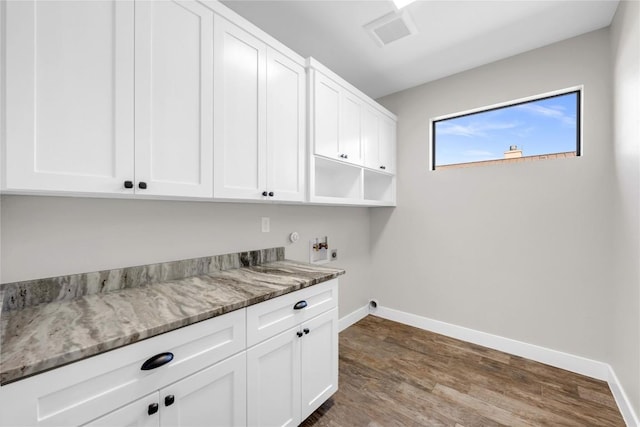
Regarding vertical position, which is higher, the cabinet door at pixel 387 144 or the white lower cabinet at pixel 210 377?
the cabinet door at pixel 387 144

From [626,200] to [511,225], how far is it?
768 millimetres

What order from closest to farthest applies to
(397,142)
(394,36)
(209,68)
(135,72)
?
(135,72) → (209,68) → (394,36) → (397,142)

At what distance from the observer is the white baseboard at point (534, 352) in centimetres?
173

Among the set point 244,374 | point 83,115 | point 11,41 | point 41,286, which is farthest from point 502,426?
point 11,41

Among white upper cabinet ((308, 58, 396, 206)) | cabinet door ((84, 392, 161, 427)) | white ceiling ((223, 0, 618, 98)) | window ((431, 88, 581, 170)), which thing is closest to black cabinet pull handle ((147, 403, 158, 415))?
cabinet door ((84, 392, 161, 427))

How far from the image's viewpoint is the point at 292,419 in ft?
4.75

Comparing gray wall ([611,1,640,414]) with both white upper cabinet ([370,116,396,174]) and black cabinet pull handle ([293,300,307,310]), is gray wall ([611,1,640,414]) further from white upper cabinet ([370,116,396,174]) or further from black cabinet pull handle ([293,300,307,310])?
black cabinet pull handle ([293,300,307,310])

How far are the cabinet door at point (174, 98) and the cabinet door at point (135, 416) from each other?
804mm

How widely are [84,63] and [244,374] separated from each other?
1451mm

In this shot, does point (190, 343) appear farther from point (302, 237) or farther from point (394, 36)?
point (394, 36)

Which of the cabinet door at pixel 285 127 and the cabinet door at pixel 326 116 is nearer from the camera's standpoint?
the cabinet door at pixel 285 127

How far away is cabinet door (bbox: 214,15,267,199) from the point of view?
1425mm

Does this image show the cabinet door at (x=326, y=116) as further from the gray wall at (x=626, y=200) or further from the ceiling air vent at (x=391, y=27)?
the gray wall at (x=626, y=200)

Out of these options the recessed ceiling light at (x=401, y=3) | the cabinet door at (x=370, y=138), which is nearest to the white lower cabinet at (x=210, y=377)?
the cabinet door at (x=370, y=138)
